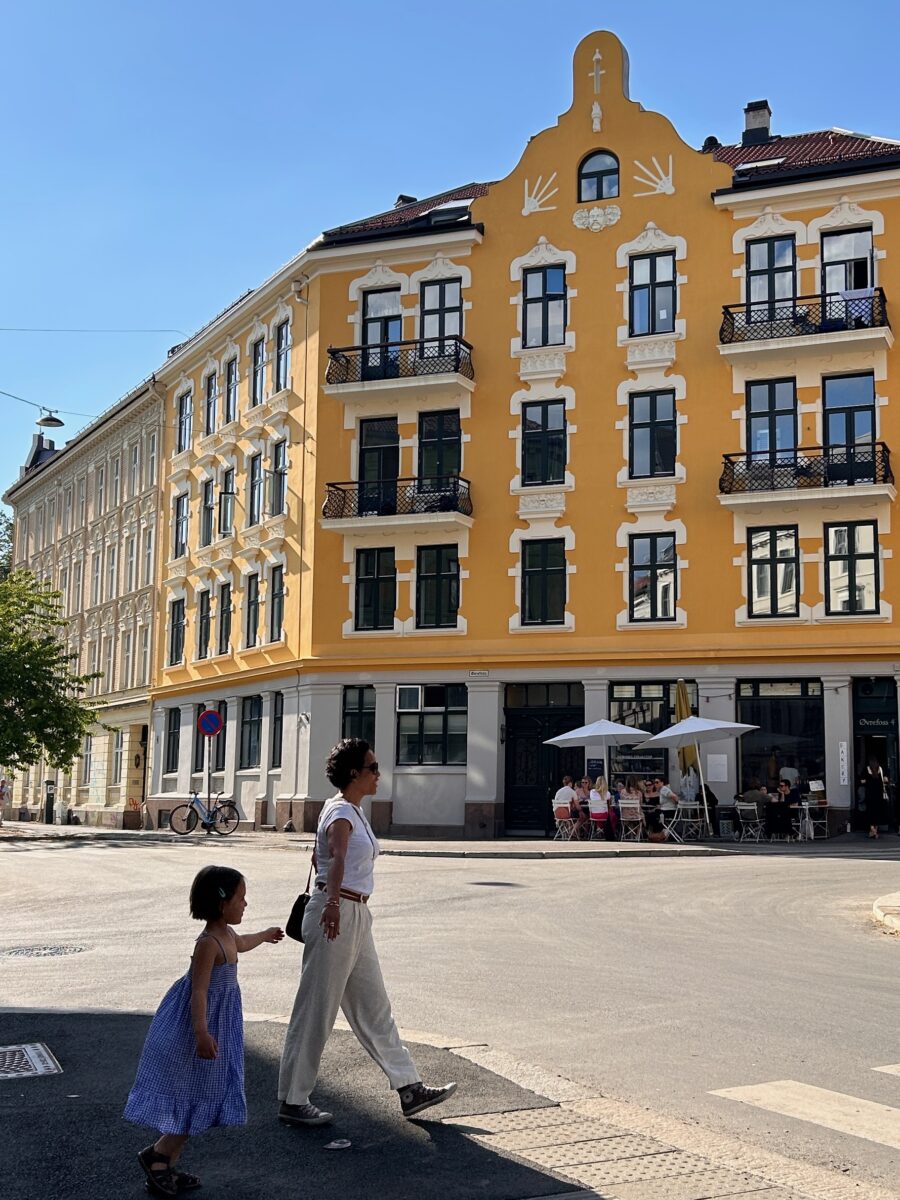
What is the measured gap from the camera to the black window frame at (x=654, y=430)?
112 ft

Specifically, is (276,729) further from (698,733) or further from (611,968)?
(611,968)

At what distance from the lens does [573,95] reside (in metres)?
36.8

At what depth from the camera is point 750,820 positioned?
99.2 feet

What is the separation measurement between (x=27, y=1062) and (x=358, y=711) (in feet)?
94.3

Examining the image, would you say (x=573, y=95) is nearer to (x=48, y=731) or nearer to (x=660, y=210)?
(x=660, y=210)

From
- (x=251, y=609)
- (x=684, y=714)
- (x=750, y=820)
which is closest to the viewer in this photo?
(x=750, y=820)

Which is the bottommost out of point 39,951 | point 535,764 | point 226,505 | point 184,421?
point 39,951

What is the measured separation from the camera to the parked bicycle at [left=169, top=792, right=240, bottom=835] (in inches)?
1384

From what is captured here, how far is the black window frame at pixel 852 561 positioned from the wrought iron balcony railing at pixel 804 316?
4.60 metres

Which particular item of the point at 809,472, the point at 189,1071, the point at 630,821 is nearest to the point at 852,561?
the point at 809,472

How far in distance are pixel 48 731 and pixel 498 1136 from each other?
36728 millimetres

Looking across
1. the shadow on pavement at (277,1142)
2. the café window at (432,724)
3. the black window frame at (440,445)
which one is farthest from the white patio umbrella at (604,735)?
the shadow on pavement at (277,1142)

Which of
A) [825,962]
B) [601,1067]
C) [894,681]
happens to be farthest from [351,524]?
[601,1067]

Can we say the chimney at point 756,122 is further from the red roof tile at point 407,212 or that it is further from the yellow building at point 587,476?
the red roof tile at point 407,212
